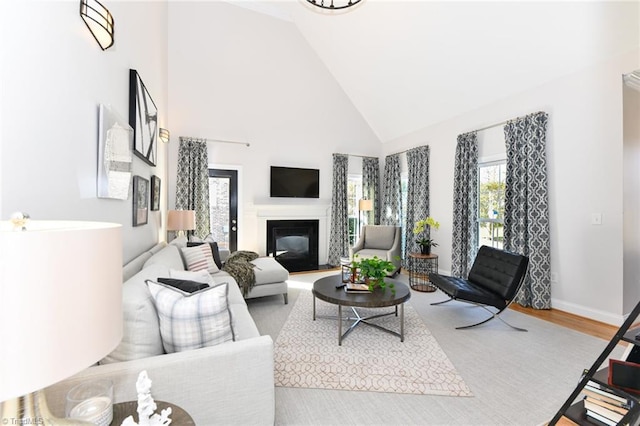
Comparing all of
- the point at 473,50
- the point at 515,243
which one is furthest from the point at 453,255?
the point at 473,50

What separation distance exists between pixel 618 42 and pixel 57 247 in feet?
15.1

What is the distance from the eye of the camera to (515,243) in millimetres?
3854

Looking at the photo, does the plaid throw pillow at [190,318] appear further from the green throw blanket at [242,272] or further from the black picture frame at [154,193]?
the black picture frame at [154,193]

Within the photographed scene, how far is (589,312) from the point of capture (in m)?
3.29

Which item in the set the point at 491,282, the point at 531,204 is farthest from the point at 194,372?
the point at 531,204

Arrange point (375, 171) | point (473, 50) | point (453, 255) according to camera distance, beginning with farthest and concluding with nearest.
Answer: point (375, 171), point (453, 255), point (473, 50)

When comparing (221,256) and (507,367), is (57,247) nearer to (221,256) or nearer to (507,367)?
(507,367)

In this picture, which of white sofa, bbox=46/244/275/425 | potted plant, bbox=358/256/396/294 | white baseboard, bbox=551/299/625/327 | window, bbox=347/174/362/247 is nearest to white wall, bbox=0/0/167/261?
white sofa, bbox=46/244/275/425

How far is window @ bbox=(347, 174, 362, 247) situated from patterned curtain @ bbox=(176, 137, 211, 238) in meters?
3.01

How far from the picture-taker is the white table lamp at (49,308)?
49 cm

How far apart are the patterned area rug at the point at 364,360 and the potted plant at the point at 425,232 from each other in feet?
5.96

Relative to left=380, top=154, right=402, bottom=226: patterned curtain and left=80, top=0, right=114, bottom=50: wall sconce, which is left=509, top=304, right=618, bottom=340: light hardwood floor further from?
left=80, top=0, right=114, bottom=50: wall sconce

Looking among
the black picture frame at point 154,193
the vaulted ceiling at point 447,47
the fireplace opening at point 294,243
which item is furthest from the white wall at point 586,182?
the black picture frame at point 154,193

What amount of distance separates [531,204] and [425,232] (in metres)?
1.92
